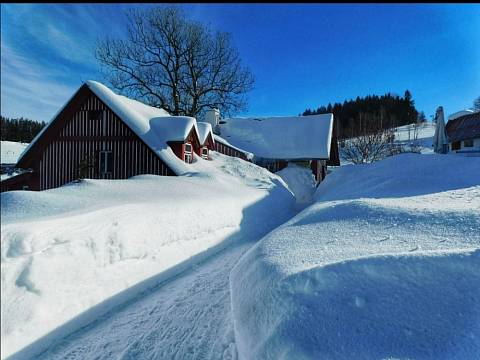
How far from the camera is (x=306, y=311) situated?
2662 millimetres

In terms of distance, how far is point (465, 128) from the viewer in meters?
26.7

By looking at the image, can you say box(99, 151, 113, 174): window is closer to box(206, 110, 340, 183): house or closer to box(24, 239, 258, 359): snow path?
box(206, 110, 340, 183): house

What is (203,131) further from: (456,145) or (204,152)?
(456,145)

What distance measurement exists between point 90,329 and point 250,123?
2535cm

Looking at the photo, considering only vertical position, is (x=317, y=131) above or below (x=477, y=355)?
above

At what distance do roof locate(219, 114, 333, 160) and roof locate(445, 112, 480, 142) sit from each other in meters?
12.0

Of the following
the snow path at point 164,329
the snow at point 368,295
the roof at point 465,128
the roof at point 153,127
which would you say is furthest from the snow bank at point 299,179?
the snow path at point 164,329

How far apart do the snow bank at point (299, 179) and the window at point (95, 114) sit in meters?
13.0

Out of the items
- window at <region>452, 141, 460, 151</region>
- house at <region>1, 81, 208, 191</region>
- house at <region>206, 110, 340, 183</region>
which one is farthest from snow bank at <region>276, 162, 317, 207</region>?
window at <region>452, 141, 460, 151</region>

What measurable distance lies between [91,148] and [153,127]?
10.2 ft

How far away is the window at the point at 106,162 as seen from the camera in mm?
13836

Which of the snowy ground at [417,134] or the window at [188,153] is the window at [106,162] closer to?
the window at [188,153]

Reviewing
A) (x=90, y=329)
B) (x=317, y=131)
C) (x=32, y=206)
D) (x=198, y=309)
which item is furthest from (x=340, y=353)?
(x=317, y=131)

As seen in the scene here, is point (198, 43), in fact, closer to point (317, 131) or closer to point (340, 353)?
point (317, 131)
